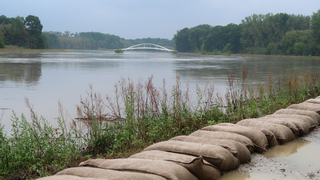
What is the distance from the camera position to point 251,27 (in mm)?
99062

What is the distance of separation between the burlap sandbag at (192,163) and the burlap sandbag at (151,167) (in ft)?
0.25

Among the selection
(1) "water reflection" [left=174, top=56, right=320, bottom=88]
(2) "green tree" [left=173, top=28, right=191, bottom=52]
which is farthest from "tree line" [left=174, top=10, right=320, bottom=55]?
(1) "water reflection" [left=174, top=56, right=320, bottom=88]

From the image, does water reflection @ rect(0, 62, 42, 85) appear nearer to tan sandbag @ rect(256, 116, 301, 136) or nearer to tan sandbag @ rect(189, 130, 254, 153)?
tan sandbag @ rect(189, 130, 254, 153)

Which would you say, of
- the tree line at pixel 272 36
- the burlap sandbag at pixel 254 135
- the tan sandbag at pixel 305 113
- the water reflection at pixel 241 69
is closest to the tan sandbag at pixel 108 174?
the burlap sandbag at pixel 254 135

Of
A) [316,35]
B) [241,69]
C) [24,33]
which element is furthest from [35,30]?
[241,69]

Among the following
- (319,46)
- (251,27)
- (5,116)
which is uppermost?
(251,27)

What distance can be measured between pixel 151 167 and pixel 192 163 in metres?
0.49

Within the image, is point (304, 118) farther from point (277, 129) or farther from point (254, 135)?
point (254, 135)

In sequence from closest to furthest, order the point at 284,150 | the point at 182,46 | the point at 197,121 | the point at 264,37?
the point at 284,150 < the point at 197,121 < the point at 264,37 < the point at 182,46

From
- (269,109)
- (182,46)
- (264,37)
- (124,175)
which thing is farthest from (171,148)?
(182,46)

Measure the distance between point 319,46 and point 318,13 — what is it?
479 inches

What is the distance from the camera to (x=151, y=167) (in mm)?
3092

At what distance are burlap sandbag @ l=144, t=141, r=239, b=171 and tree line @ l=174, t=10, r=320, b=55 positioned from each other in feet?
228

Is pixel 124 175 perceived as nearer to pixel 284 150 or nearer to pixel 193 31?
pixel 284 150
